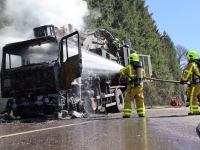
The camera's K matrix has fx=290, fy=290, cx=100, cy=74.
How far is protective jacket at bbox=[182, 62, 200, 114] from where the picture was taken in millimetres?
7105

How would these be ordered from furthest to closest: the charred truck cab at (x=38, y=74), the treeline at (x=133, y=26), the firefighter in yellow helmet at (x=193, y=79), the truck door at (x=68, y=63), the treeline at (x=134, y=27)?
the treeline at (x=134, y=27) < the treeline at (x=133, y=26) < the charred truck cab at (x=38, y=74) < the truck door at (x=68, y=63) < the firefighter in yellow helmet at (x=193, y=79)

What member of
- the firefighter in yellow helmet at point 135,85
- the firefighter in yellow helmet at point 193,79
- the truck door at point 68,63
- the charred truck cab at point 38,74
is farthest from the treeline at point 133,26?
the firefighter in yellow helmet at point 193,79

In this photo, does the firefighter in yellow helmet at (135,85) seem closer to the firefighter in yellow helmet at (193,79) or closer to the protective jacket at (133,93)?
the protective jacket at (133,93)

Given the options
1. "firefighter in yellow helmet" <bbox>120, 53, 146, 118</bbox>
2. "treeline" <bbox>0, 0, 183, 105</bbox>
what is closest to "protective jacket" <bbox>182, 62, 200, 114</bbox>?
"firefighter in yellow helmet" <bbox>120, 53, 146, 118</bbox>

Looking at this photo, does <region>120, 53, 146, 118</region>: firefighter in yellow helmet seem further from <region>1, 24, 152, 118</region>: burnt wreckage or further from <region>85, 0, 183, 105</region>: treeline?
<region>85, 0, 183, 105</region>: treeline

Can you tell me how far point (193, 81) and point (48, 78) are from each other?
3.69 metres

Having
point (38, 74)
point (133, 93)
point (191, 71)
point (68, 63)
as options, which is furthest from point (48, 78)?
point (191, 71)

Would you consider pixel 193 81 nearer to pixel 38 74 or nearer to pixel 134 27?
pixel 38 74

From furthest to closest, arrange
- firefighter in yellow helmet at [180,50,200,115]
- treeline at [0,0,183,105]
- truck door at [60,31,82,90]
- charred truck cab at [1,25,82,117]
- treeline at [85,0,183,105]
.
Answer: treeline at [85,0,183,105]
treeline at [0,0,183,105]
charred truck cab at [1,25,82,117]
truck door at [60,31,82,90]
firefighter in yellow helmet at [180,50,200,115]

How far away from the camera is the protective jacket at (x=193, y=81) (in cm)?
711

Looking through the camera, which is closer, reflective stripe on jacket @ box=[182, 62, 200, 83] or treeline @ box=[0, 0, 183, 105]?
reflective stripe on jacket @ box=[182, 62, 200, 83]

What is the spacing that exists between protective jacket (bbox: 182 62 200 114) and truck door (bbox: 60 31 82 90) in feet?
8.95

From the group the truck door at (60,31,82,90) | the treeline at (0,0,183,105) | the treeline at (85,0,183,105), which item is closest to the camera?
the truck door at (60,31,82,90)

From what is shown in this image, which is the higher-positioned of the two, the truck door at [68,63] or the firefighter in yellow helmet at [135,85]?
the truck door at [68,63]
